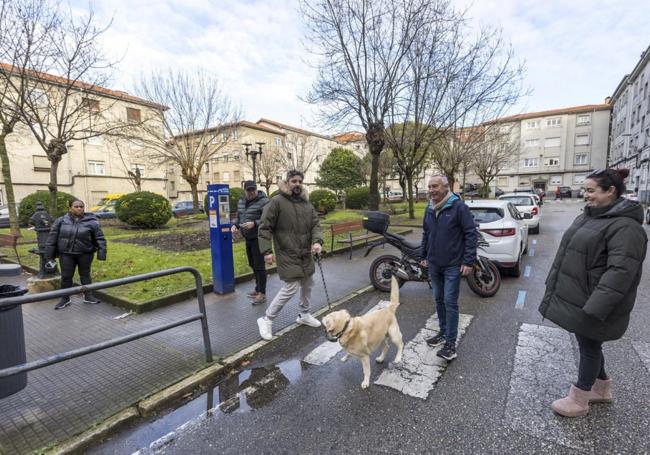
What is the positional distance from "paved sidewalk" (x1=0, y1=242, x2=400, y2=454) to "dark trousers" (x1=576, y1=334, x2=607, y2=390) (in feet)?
9.76

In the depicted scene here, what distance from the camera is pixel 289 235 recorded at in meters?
4.02

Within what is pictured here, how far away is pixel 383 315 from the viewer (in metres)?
3.32

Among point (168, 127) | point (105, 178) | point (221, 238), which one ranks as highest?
point (168, 127)

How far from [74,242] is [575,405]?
6.59m

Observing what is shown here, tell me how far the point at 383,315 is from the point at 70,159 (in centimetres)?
3558

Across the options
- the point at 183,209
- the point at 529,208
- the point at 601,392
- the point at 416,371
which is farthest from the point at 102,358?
the point at 183,209

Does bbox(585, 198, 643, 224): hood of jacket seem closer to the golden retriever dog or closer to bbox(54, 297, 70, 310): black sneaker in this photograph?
the golden retriever dog

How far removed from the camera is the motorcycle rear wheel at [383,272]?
5924 millimetres

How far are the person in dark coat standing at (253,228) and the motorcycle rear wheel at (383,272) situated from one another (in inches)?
79.5

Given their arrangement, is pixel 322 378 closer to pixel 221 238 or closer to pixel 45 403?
pixel 45 403

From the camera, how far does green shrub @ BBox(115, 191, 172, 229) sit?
14.2 meters

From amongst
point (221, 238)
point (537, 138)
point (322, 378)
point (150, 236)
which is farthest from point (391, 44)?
point (537, 138)

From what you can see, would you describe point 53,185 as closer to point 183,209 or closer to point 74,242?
point 74,242

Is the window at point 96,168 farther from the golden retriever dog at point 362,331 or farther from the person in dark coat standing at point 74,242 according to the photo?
the golden retriever dog at point 362,331
